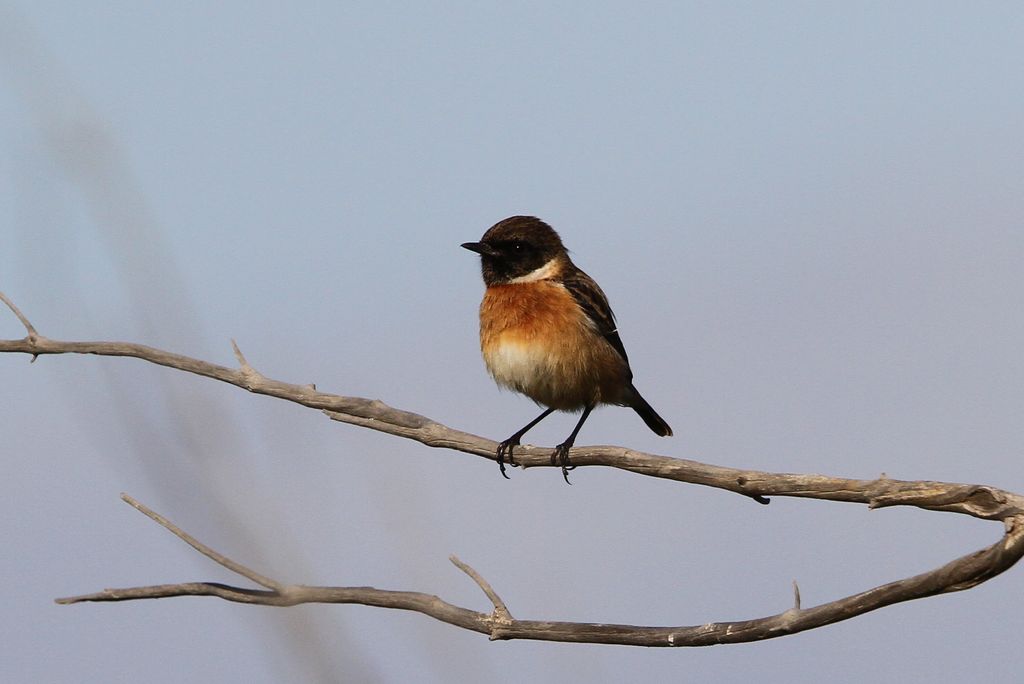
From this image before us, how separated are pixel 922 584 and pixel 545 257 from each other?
19.6 feet

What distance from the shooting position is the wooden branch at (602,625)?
3428 millimetres

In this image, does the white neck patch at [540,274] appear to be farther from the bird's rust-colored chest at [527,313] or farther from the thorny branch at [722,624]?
the thorny branch at [722,624]

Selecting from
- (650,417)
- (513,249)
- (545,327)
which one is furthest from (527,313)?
(650,417)

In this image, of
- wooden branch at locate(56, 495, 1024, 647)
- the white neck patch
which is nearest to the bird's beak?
the white neck patch

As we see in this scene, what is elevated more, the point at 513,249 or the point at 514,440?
the point at 513,249

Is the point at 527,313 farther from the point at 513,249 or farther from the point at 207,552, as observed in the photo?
the point at 207,552

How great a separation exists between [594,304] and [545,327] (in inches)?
27.4

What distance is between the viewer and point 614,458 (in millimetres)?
4660

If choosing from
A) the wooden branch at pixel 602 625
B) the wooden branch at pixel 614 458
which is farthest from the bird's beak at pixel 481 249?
the wooden branch at pixel 602 625

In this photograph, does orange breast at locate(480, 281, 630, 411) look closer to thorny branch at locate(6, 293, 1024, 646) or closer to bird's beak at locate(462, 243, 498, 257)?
bird's beak at locate(462, 243, 498, 257)

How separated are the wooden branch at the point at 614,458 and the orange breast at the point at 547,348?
1993 millimetres

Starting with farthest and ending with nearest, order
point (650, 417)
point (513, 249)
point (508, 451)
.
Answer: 1. point (650, 417)
2. point (513, 249)
3. point (508, 451)

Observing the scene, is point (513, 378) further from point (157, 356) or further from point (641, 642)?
point (641, 642)

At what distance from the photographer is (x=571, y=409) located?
8719 mm
